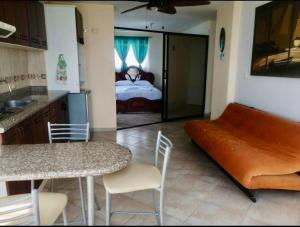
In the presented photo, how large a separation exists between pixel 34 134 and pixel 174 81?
286 centimetres

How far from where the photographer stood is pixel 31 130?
6.62 ft

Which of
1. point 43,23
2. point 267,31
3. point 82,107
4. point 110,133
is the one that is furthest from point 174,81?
point 267,31

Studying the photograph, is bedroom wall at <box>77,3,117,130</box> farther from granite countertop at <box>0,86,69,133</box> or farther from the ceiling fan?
the ceiling fan

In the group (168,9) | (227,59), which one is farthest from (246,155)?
(168,9)

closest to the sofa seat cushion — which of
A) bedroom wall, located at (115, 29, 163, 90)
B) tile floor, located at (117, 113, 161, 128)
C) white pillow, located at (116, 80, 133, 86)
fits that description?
tile floor, located at (117, 113, 161, 128)

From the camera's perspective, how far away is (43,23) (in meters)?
3.00

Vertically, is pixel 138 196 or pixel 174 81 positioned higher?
pixel 174 81

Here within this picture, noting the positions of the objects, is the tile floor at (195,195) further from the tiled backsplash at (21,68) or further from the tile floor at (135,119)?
the tile floor at (135,119)

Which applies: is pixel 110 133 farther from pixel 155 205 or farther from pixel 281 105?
pixel 281 105

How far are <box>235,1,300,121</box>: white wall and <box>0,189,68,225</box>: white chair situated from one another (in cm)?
157

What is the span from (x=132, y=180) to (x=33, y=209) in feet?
2.24

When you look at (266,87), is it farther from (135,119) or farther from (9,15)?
(135,119)

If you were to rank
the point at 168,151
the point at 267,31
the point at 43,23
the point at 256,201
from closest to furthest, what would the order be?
1. the point at 168,151
2. the point at 267,31
3. the point at 256,201
4. the point at 43,23

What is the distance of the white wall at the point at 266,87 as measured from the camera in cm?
179
